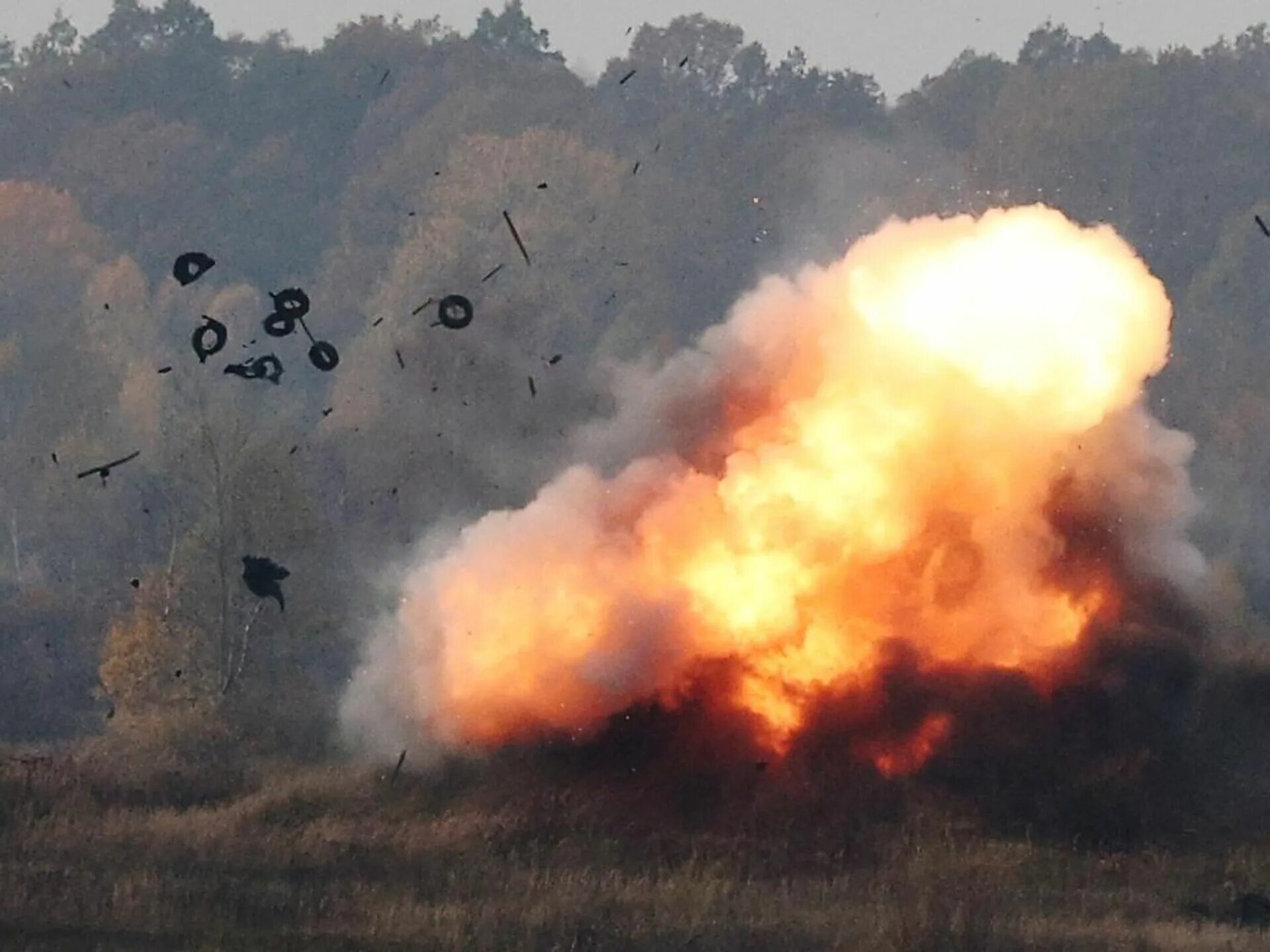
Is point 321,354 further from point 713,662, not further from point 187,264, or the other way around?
point 713,662

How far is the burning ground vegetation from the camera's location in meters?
41.7

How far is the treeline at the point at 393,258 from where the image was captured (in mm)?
68188

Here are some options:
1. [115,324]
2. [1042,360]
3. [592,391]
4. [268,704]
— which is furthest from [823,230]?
[1042,360]

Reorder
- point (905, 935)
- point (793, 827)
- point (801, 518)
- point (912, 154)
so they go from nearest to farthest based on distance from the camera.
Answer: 1. point (905, 935)
2. point (793, 827)
3. point (801, 518)
4. point (912, 154)

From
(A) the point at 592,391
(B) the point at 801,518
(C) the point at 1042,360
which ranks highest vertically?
(A) the point at 592,391

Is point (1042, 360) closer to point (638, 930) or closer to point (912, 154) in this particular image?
point (638, 930)

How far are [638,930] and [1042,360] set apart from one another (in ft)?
51.6

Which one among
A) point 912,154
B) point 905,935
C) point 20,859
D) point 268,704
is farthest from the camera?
point 912,154

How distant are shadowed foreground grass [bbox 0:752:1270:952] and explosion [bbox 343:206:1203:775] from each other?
230 centimetres

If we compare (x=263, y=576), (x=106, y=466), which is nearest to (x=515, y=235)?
(x=263, y=576)

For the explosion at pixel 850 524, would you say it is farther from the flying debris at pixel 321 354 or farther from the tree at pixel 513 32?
the tree at pixel 513 32

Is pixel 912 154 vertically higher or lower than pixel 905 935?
higher

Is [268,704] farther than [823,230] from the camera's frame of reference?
No

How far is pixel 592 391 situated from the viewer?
7762cm
